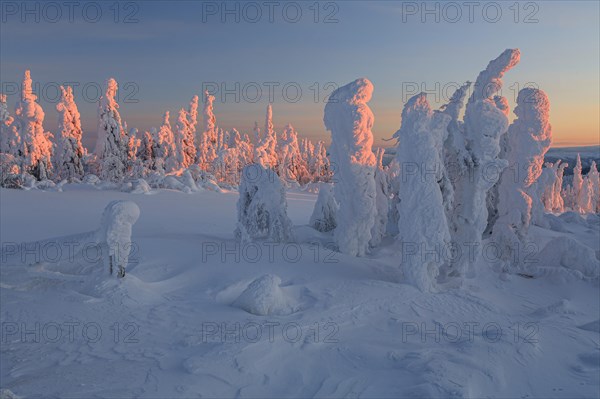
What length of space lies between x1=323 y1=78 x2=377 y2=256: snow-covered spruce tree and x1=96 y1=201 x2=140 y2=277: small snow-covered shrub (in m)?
5.91

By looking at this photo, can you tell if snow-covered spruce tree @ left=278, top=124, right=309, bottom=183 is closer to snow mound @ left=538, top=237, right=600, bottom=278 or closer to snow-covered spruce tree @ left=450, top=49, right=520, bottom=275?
snow mound @ left=538, top=237, right=600, bottom=278

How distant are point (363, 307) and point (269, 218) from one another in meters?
5.08

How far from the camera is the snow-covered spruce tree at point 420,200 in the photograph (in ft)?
34.7

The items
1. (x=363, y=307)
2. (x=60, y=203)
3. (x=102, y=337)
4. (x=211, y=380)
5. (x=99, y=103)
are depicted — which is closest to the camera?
(x=211, y=380)

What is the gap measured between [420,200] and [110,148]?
3042cm

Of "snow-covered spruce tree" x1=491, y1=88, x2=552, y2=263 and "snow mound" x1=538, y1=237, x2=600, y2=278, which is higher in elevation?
"snow-covered spruce tree" x1=491, y1=88, x2=552, y2=263

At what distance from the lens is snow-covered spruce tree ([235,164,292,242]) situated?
43.5 feet

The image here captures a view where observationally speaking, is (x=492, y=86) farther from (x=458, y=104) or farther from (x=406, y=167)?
(x=406, y=167)

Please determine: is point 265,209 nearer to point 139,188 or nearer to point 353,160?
point 353,160

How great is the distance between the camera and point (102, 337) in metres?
7.42

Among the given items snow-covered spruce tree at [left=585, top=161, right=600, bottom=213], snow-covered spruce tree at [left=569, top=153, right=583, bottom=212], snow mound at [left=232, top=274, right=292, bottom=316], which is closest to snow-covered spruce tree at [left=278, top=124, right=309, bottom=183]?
snow-covered spruce tree at [left=569, top=153, right=583, bottom=212]

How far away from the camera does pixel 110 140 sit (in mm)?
34562

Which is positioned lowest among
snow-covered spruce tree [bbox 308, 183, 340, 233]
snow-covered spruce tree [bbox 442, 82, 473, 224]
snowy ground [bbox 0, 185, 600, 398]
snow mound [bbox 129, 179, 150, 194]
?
snowy ground [bbox 0, 185, 600, 398]

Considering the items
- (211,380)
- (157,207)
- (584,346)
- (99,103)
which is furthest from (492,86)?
(99,103)
